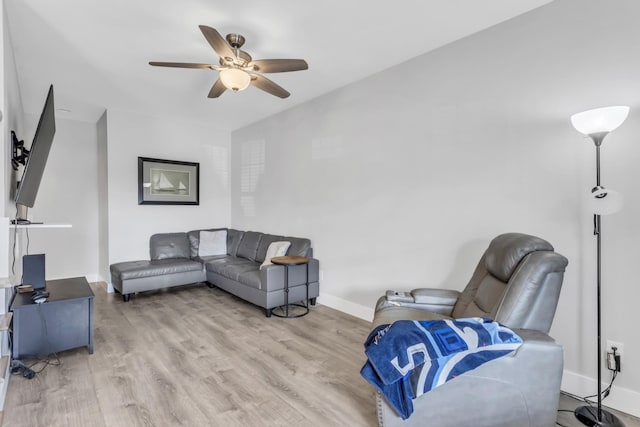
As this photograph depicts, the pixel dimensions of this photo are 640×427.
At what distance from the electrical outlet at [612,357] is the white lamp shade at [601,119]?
4.31 ft

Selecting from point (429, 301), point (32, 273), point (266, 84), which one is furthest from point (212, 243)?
point (429, 301)

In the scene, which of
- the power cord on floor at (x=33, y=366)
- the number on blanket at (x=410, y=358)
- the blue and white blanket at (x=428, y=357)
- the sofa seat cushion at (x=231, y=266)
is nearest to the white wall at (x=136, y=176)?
the sofa seat cushion at (x=231, y=266)

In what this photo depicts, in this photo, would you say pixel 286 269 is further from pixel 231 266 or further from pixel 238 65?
pixel 238 65

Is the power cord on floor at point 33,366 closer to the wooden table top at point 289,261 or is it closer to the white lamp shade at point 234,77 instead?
the wooden table top at point 289,261

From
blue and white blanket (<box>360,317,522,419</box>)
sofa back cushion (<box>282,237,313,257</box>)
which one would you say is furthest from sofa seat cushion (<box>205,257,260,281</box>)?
blue and white blanket (<box>360,317,522,419</box>)

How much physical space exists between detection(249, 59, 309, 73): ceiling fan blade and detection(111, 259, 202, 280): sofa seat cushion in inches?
121

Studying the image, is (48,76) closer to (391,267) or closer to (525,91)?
(391,267)

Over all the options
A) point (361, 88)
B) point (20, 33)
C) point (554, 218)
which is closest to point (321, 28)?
point (361, 88)

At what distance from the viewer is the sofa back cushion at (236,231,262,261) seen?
4789 mm

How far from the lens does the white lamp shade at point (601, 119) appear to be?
5.64ft

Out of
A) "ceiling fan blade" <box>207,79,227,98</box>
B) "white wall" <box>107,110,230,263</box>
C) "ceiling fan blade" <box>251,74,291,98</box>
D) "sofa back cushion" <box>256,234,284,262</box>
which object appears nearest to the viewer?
"ceiling fan blade" <box>251,74,291,98</box>

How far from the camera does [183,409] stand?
1964mm

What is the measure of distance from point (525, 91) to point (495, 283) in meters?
1.43

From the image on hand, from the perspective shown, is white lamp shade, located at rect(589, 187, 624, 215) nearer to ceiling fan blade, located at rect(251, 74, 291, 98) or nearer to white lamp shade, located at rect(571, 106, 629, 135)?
white lamp shade, located at rect(571, 106, 629, 135)
